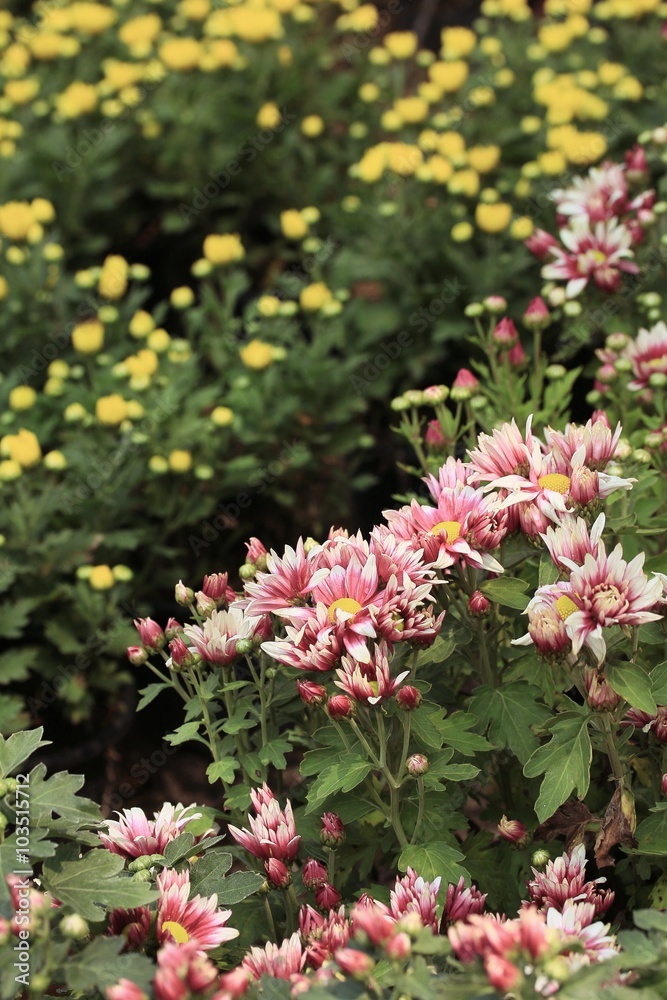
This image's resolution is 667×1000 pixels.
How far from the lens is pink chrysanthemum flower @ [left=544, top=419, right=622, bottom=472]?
1.85 metres

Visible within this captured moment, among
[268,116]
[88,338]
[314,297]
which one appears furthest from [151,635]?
[268,116]

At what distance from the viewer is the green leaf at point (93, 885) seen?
1525 millimetres

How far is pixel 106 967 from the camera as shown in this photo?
1424 mm

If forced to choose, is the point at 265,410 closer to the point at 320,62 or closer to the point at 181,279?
the point at 181,279

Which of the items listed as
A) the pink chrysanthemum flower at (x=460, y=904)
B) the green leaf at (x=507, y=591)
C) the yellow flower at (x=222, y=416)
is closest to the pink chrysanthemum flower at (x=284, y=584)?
the green leaf at (x=507, y=591)

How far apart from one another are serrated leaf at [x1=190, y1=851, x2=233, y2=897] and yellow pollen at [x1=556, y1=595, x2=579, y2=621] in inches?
24.5

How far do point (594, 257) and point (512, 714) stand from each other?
4.84 feet

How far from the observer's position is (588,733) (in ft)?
5.73

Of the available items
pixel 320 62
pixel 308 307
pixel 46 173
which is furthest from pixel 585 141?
pixel 46 173

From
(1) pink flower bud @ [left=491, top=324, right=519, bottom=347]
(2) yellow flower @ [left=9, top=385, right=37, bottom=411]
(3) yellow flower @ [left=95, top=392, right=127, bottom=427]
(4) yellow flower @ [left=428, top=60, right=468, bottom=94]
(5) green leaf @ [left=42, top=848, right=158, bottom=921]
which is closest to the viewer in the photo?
(5) green leaf @ [left=42, top=848, right=158, bottom=921]

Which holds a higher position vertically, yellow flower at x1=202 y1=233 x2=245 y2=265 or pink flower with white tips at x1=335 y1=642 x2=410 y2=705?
pink flower with white tips at x1=335 y1=642 x2=410 y2=705

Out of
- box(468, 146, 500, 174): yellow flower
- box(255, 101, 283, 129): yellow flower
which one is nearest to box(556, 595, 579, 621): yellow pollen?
box(468, 146, 500, 174): yellow flower

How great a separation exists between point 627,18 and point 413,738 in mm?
3710

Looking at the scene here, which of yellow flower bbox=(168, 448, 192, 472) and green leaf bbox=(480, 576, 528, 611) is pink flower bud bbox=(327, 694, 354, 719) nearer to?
green leaf bbox=(480, 576, 528, 611)
